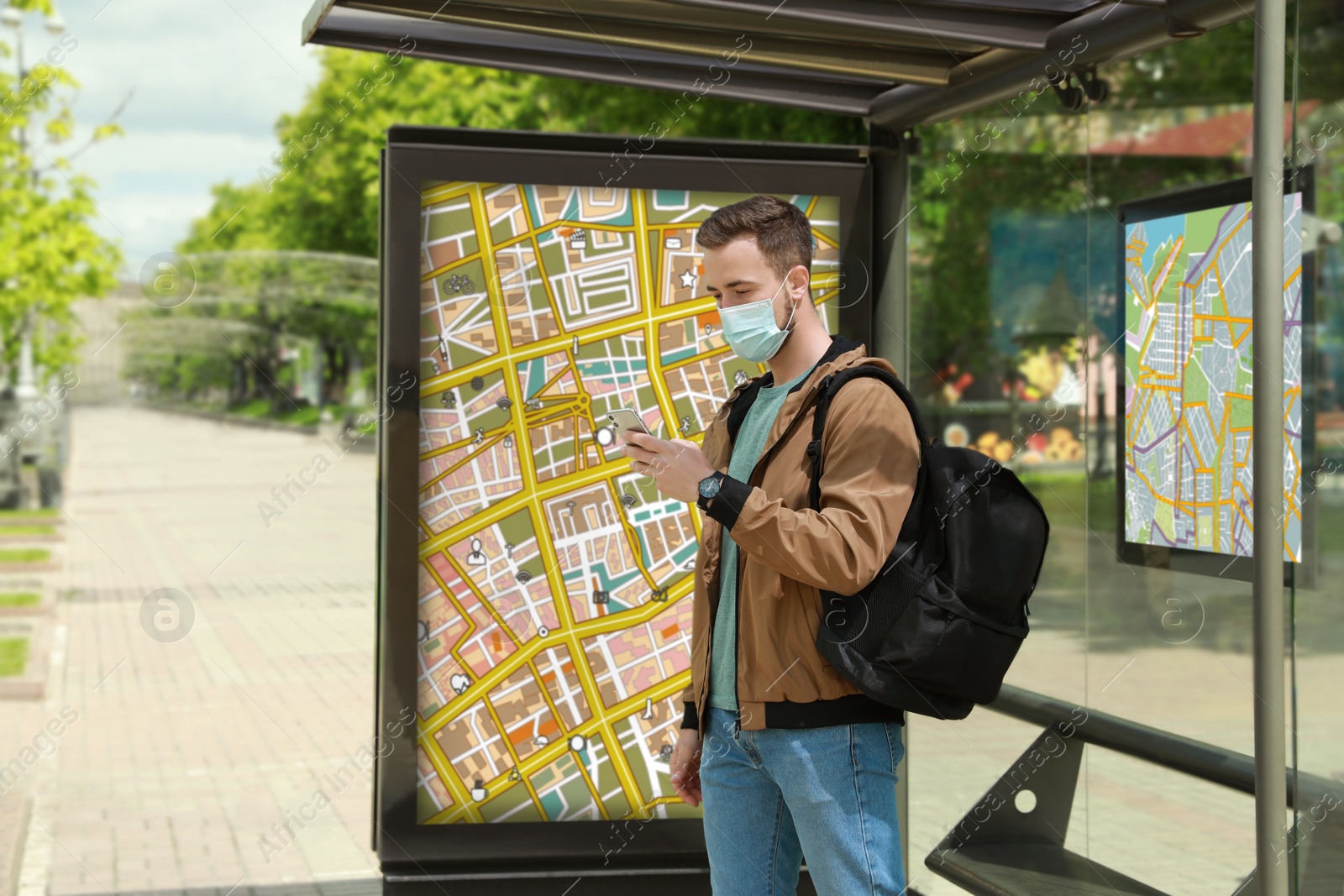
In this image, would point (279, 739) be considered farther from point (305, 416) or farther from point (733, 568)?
point (305, 416)

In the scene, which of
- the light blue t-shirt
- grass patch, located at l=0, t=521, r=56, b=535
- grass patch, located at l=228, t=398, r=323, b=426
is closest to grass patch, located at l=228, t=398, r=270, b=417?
grass patch, located at l=228, t=398, r=323, b=426

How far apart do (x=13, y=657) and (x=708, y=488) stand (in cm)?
856

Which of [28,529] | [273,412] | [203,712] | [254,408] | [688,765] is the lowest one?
[273,412]

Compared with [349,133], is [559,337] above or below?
below

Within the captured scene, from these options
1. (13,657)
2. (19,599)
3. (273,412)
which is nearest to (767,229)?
(13,657)

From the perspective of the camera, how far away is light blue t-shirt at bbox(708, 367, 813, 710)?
8.41ft

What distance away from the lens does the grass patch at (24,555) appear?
48.8 ft

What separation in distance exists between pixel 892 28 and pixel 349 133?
33167 millimetres

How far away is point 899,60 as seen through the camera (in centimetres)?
393

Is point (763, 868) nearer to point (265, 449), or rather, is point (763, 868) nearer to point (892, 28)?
point (892, 28)

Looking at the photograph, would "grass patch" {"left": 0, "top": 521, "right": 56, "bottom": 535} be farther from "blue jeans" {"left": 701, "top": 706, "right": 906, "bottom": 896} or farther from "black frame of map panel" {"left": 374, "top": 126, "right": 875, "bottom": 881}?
"blue jeans" {"left": 701, "top": 706, "right": 906, "bottom": 896}

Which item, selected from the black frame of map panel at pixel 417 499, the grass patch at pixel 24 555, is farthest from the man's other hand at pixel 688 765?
the grass patch at pixel 24 555

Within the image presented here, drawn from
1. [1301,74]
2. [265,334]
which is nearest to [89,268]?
[1301,74]

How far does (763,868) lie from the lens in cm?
262
